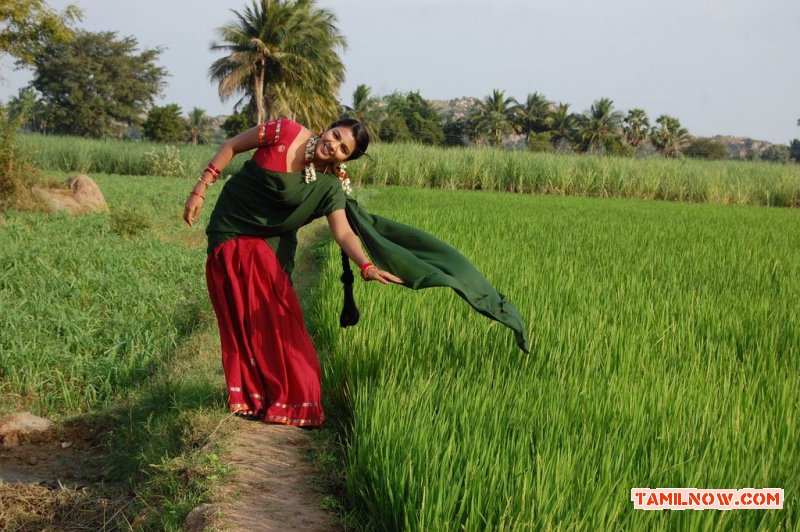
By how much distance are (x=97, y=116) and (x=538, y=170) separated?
25996 mm

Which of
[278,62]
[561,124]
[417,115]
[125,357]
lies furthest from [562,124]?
[125,357]

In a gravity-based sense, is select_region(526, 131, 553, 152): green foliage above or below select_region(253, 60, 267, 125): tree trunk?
below

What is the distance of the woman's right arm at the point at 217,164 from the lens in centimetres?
309

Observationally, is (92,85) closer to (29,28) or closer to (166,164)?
(166,164)

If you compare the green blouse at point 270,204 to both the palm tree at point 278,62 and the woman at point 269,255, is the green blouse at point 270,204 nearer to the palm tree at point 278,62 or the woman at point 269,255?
the woman at point 269,255

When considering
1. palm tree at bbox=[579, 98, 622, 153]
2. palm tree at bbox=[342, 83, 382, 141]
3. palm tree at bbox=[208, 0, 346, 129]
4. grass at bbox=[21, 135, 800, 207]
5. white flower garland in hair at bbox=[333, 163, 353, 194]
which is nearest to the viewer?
white flower garland in hair at bbox=[333, 163, 353, 194]

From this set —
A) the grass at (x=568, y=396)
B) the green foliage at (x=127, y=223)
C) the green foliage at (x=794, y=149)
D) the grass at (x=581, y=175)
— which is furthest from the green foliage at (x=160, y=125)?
the green foliage at (x=794, y=149)

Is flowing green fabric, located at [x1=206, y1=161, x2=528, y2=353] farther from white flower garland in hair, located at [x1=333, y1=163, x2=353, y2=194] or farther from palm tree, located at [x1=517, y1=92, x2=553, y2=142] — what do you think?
palm tree, located at [x1=517, y1=92, x2=553, y2=142]

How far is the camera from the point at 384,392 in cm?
270

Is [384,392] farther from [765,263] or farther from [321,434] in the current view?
[765,263]

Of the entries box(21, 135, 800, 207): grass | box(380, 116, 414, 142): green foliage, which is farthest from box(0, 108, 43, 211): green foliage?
box(380, 116, 414, 142): green foliage

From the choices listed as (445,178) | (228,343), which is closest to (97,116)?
(445,178)

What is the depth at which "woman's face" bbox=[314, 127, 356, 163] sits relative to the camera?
9.77ft

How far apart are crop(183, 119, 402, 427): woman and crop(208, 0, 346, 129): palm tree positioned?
25.8m
